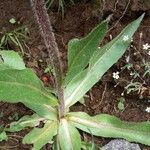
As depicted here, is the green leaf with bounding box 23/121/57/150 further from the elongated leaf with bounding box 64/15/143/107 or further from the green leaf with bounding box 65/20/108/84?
the green leaf with bounding box 65/20/108/84

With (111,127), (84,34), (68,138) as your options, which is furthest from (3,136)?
(84,34)

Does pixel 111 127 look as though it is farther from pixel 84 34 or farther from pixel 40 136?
pixel 84 34

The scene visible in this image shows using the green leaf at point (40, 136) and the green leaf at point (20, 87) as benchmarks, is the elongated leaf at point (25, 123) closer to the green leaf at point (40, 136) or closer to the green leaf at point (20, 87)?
the green leaf at point (40, 136)

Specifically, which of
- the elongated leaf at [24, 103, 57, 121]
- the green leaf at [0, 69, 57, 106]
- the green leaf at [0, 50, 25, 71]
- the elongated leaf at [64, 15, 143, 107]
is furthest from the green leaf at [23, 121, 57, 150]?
the green leaf at [0, 50, 25, 71]

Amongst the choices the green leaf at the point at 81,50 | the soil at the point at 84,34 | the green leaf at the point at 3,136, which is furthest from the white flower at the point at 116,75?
the green leaf at the point at 3,136

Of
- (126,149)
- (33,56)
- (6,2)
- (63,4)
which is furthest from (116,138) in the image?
(6,2)
